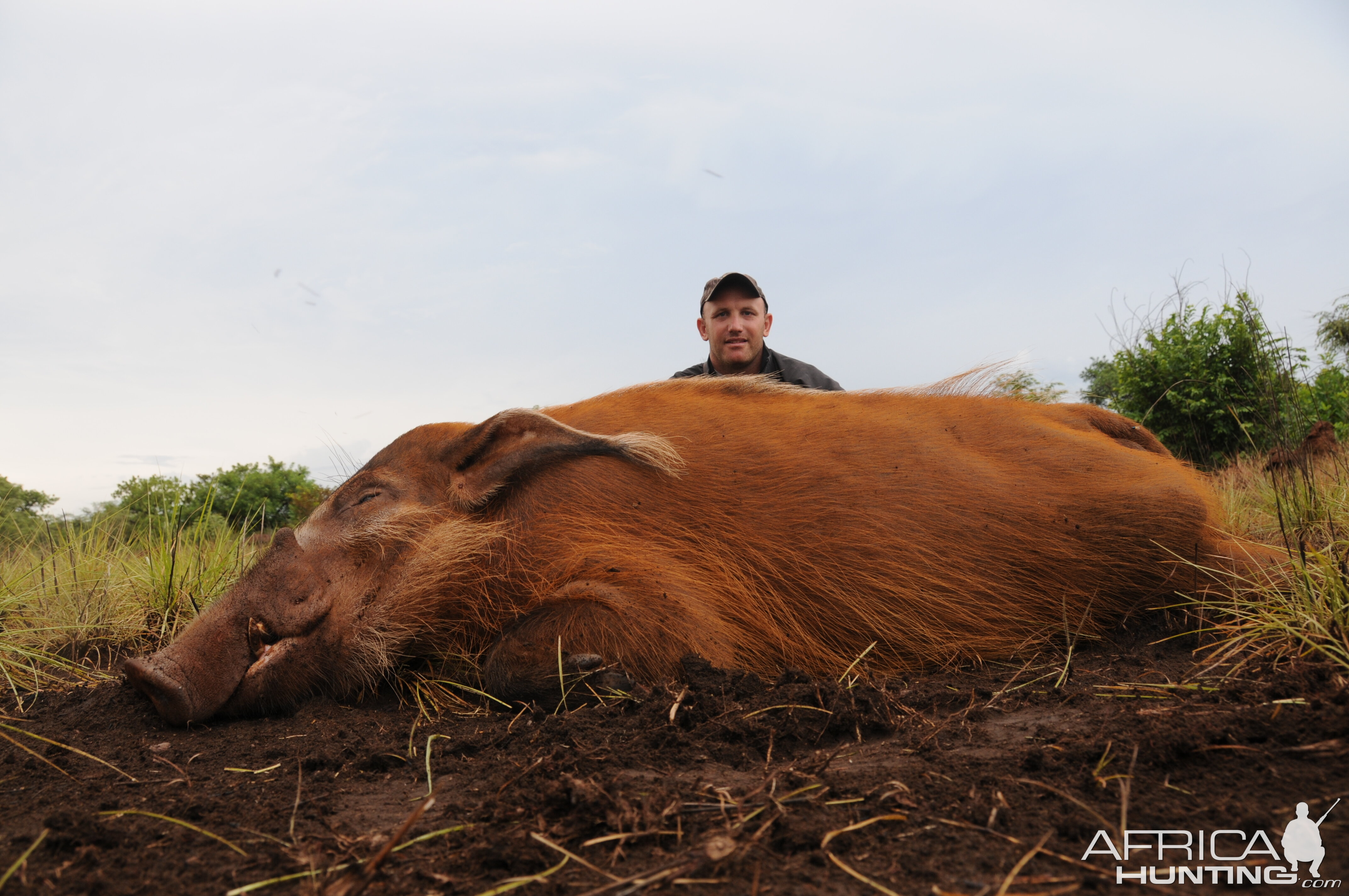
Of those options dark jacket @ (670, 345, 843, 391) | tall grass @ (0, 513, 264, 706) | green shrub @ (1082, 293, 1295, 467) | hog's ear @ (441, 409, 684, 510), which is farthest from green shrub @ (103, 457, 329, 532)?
green shrub @ (1082, 293, 1295, 467)

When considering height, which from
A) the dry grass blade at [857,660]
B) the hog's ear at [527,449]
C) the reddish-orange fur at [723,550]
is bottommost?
the dry grass blade at [857,660]

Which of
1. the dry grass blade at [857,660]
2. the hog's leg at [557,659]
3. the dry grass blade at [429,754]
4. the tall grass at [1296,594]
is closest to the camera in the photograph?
the dry grass blade at [429,754]

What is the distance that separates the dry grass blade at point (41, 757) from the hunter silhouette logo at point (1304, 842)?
353cm

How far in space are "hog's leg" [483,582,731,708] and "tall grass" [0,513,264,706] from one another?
2893 millimetres

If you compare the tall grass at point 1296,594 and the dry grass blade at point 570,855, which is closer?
the dry grass blade at point 570,855

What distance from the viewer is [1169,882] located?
1.64 metres

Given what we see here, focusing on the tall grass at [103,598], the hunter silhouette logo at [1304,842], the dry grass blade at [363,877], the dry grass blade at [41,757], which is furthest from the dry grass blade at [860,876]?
the tall grass at [103,598]

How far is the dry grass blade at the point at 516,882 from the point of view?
1767 millimetres

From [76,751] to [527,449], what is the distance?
2.10m

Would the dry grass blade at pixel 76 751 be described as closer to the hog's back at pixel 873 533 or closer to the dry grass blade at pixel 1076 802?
the hog's back at pixel 873 533

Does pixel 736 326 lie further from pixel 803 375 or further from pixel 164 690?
pixel 164 690

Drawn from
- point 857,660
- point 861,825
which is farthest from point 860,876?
point 857,660

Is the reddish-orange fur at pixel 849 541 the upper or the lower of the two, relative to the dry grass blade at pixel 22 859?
upper

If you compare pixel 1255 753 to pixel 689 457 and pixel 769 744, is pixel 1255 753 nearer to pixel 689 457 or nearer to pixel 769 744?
pixel 769 744
